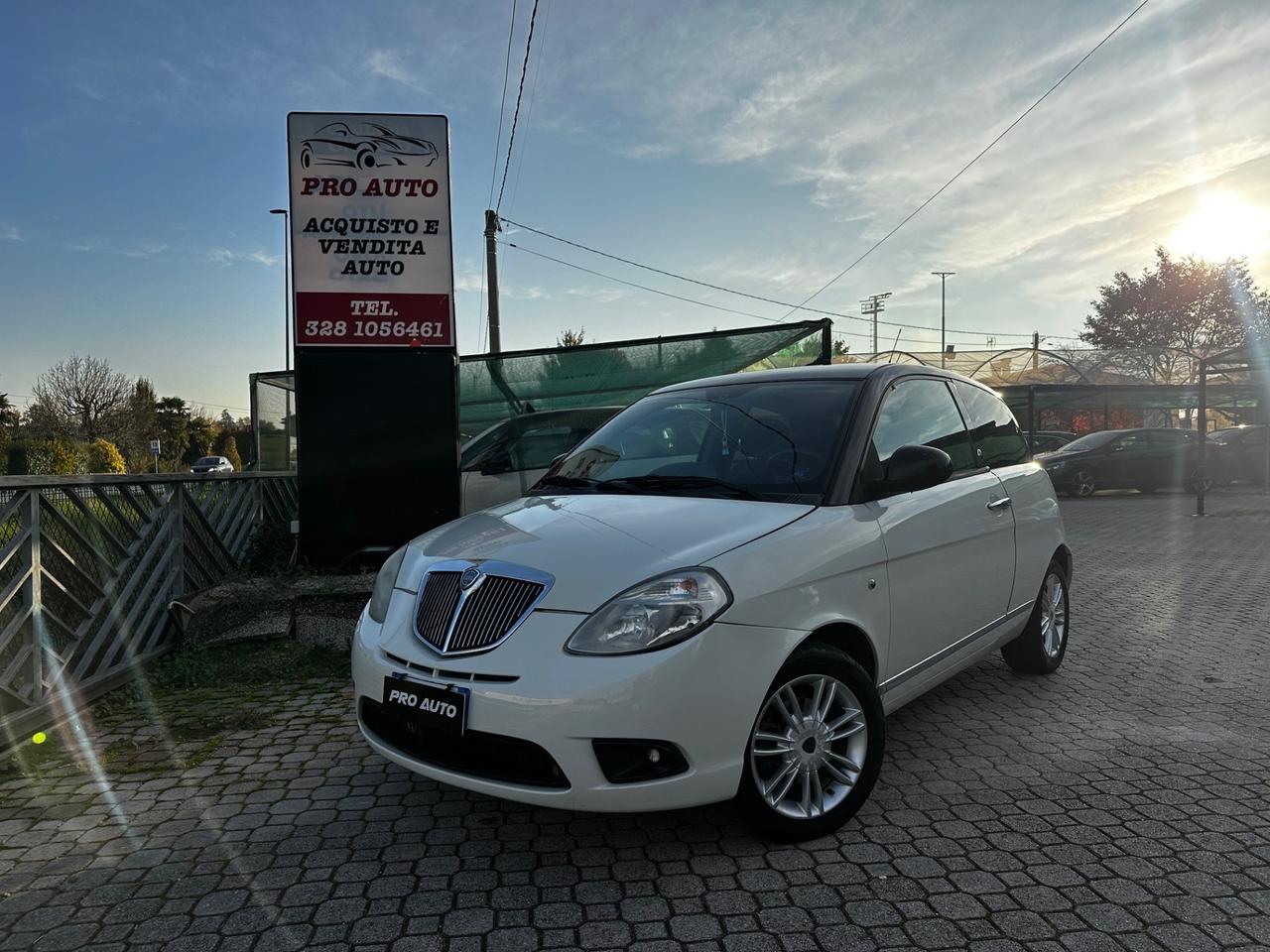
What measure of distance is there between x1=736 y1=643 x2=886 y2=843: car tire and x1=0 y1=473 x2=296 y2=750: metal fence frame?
3486mm

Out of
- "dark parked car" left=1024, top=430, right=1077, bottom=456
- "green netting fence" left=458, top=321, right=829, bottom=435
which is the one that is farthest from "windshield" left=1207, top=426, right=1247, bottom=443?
"green netting fence" left=458, top=321, right=829, bottom=435

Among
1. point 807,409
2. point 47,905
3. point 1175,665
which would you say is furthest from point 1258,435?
point 47,905

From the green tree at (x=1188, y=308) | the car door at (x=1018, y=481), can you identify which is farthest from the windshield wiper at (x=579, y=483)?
the green tree at (x=1188, y=308)

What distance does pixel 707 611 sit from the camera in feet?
8.46

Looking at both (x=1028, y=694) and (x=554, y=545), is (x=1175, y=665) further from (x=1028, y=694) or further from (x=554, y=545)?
(x=554, y=545)

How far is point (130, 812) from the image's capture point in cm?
329

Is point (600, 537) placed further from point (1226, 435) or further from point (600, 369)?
point (1226, 435)

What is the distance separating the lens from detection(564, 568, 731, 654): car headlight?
254 centimetres

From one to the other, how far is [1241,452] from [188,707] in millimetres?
22073

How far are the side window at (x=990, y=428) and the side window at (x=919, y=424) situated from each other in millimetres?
153

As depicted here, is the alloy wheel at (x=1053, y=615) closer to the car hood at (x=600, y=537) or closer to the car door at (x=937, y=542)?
the car door at (x=937, y=542)

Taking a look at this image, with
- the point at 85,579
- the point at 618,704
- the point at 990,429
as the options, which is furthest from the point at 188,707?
the point at 990,429

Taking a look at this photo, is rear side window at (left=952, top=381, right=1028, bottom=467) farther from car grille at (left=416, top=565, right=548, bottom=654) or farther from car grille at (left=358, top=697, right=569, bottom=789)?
car grille at (left=358, top=697, right=569, bottom=789)

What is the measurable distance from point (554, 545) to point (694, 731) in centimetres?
78
